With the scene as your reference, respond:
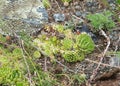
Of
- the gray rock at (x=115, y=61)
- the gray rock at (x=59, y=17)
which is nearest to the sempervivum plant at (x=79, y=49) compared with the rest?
the gray rock at (x=115, y=61)

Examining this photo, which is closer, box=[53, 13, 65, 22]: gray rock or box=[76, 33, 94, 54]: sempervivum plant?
box=[76, 33, 94, 54]: sempervivum plant

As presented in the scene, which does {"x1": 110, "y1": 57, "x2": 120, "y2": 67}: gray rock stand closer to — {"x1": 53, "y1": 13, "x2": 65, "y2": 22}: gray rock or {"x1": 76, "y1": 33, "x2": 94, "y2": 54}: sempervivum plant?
{"x1": 76, "y1": 33, "x2": 94, "y2": 54}: sempervivum plant

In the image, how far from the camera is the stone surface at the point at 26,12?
10.8 ft

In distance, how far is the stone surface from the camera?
331 cm

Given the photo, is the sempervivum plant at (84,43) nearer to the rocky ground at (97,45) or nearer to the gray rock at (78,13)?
the rocky ground at (97,45)

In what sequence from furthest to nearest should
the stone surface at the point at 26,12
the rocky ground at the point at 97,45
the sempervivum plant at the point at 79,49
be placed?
the stone surface at the point at 26,12, the sempervivum plant at the point at 79,49, the rocky ground at the point at 97,45

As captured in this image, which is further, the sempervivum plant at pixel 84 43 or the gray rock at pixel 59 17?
the gray rock at pixel 59 17

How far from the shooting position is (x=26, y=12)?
3406 mm

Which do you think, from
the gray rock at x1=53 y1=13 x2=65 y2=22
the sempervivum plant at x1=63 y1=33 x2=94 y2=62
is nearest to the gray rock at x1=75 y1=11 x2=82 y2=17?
the gray rock at x1=53 y1=13 x2=65 y2=22

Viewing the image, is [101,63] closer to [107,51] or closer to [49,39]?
[107,51]

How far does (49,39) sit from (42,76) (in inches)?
17.6

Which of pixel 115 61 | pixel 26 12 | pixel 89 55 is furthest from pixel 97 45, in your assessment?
pixel 26 12

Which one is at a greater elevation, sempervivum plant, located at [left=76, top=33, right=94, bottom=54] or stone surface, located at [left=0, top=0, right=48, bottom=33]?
stone surface, located at [left=0, top=0, right=48, bottom=33]

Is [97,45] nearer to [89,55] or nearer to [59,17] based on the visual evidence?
[89,55]
